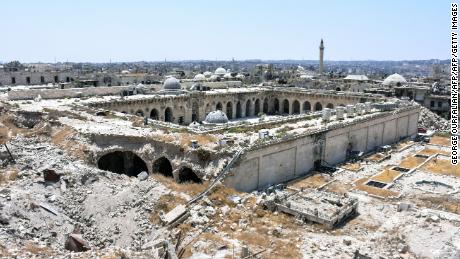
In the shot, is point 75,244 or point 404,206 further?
point 404,206

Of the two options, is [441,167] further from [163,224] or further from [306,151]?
[163,224]

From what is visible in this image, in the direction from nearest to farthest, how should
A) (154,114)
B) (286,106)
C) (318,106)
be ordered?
(154,114) < (318,106) < (286,106)

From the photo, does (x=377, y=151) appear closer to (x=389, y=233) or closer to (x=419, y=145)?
(x=419, y=145)

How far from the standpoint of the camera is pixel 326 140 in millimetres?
38094

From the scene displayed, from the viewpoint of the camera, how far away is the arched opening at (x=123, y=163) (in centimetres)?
3391

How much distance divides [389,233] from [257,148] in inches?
401

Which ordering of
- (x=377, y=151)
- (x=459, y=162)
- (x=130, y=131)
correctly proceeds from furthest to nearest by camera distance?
(x=377, y=151) → (x=459, y=162) → (x=130, y=131)

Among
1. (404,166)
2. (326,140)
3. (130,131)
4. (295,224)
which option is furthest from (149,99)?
(295,224)

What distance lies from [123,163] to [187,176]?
7126 mm

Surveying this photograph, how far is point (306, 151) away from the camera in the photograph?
117ft

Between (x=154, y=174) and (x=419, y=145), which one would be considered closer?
(x=154, y=174)

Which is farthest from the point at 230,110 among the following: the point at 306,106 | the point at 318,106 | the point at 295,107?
the point at 318,106

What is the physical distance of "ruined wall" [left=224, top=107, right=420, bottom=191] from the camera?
29.8m

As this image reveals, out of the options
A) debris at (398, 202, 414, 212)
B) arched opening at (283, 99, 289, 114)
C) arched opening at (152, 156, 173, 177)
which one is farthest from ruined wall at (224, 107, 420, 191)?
arched opening at (283, 99, 289, 114)
